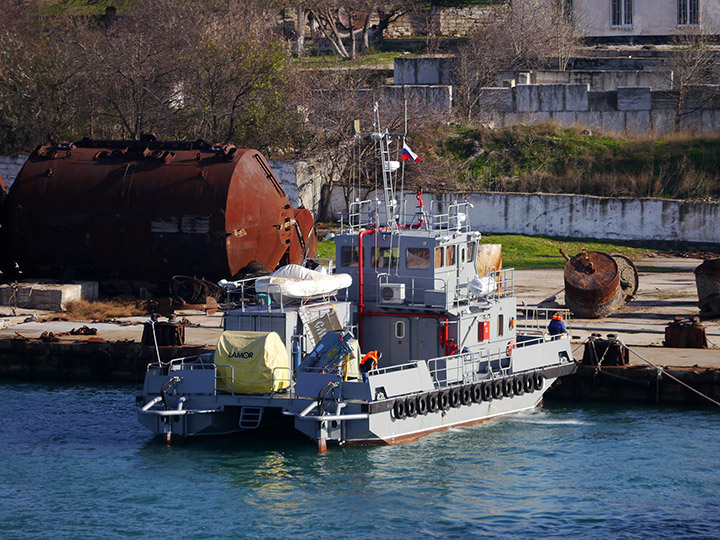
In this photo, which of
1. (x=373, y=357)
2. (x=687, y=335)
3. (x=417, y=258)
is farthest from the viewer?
(x=687, y=335)

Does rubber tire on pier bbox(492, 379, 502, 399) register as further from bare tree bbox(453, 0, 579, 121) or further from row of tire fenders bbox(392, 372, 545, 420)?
bare tree bbox(453, 0, 579, 121)

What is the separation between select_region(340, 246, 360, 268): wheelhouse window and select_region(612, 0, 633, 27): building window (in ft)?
153

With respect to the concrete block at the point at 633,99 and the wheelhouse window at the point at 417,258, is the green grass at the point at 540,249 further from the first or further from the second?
the wheelhouse window at the point at 417,258

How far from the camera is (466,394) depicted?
23.4 meters

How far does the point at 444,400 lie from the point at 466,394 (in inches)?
31.0

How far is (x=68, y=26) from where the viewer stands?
61.5 metres

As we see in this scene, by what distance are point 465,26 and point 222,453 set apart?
55.1m

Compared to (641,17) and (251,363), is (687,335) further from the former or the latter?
(641,17)

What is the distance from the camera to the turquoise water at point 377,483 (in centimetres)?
1802

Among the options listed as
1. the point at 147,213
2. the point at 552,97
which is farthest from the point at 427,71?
the point at 147,213

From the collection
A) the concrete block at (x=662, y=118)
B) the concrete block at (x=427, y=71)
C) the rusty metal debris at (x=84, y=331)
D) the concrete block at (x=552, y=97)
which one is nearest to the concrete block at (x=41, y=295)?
the rusty metal debris at (x=84, y=331)

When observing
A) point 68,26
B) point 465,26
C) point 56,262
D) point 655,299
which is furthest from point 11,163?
point 465,26

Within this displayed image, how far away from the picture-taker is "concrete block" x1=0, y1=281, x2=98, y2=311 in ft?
112

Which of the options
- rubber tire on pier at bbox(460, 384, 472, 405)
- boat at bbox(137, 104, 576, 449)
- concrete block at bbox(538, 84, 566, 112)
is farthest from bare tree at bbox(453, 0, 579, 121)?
rubber tire on pier at bbox(460, 384, 472, 405)
